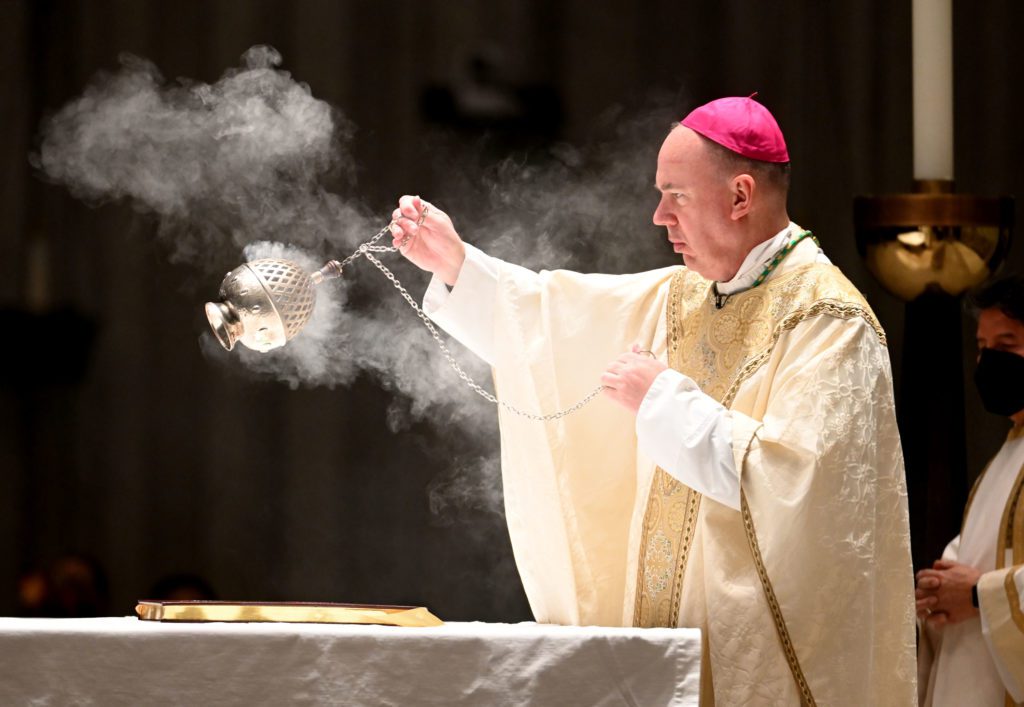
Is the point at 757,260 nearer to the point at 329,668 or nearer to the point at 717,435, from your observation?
the point at 717,435

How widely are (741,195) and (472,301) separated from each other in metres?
0.63

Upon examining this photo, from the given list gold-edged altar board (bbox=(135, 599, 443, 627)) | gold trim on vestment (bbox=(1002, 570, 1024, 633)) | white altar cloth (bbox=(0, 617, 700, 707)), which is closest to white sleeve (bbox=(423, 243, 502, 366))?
gold-edged altar board (bbox=(135, 599, 443, 627))

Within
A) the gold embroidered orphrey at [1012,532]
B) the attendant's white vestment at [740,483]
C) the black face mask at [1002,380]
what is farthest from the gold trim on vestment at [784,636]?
the black face mask at [1002,380]

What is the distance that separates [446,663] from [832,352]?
3.07 ft

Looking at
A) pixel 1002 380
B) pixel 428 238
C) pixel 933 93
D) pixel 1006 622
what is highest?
pixel 933 93

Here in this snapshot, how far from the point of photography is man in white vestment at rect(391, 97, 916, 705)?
2.54 m

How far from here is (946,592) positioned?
10.8 feet

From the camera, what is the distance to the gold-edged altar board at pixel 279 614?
7.89ft

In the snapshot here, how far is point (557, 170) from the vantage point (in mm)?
4051

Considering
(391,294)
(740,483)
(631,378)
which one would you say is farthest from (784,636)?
(391,294)

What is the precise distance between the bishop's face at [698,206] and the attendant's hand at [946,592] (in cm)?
99

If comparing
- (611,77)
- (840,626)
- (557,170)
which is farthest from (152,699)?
(611,77)

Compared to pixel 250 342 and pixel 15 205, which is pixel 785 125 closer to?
pixel 250 342

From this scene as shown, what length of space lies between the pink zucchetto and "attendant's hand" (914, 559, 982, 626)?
1.13 meters
